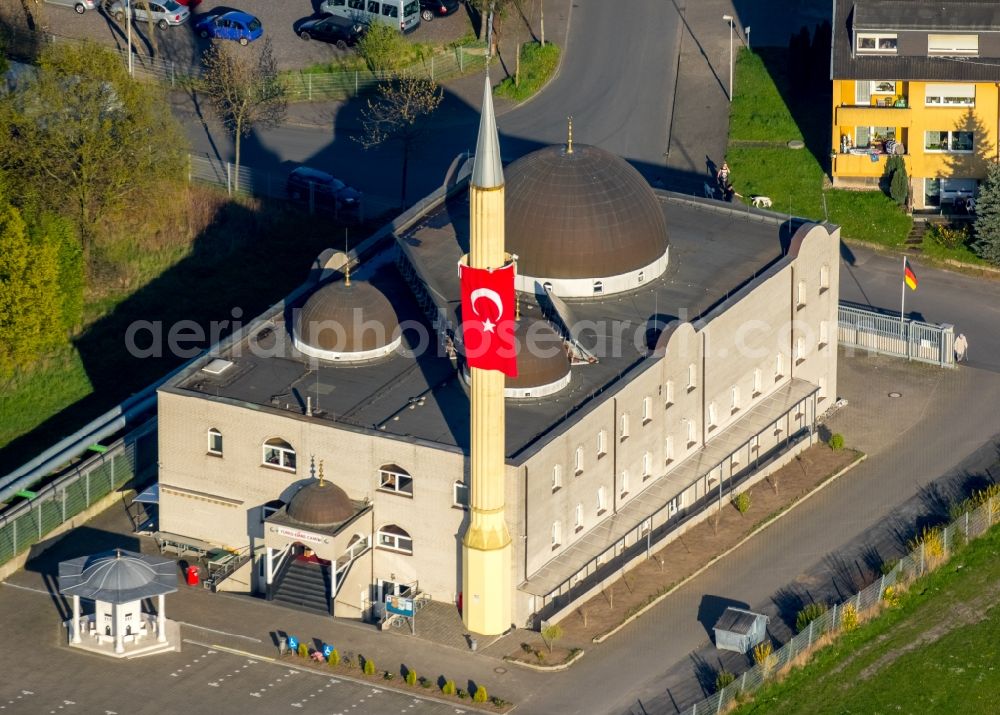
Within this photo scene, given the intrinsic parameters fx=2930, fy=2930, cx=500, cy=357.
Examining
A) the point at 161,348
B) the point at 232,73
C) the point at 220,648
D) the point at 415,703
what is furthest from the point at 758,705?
the point at 232,73

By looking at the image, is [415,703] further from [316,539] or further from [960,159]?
[960,159]

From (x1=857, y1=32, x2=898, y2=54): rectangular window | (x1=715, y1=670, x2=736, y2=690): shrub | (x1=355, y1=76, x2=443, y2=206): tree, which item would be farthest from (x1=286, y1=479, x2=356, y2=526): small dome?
(x1=857, y1=32, x2=898, y2=54): rectangular window

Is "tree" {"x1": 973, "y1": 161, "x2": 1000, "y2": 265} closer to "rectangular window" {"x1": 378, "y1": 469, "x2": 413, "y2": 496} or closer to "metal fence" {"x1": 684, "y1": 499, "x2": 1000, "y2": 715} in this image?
"metal fence" {"x1": 684, "y1": 499, "x2": 1000, "y2": 715}

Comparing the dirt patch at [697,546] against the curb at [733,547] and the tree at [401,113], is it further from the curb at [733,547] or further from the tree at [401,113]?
the tree at [401,113]

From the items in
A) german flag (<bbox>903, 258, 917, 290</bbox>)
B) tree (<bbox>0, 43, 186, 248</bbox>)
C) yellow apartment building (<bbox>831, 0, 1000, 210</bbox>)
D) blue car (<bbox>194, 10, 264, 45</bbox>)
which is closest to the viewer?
german flag (<bbox>903, 258, 917, 290</bbox>)

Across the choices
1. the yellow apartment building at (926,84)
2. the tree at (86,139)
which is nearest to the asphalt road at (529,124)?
the tree at (86,139)

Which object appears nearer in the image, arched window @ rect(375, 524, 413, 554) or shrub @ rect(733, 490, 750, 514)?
arched window @ rect(375, 524, 413, 554)
